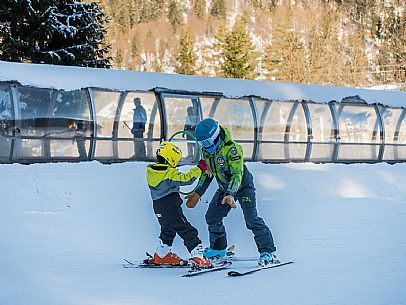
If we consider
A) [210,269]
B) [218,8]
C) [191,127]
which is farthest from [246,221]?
[218,8]

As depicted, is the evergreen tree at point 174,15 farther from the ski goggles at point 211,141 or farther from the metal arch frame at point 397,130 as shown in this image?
the ski goggles at point 211,141

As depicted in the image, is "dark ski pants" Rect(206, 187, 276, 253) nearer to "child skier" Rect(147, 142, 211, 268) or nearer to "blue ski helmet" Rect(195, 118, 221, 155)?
"child skier" Rect(147, 142, 211, 268)

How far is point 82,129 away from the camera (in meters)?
14.7

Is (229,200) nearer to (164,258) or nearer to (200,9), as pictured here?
(164,258)

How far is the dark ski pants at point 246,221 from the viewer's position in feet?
26.8

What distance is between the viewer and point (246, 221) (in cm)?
823

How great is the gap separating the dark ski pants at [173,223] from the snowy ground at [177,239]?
421 millimetres

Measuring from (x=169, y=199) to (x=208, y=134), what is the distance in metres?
0.92

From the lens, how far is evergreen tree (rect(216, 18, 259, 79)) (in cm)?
4962

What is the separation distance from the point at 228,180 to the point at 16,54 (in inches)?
662

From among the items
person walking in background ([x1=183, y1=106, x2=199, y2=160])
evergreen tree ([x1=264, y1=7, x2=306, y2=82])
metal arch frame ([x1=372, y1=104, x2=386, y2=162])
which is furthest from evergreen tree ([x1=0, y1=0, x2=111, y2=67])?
evergreen tree ([x1=264, y1=7, x2=306, y2=82])

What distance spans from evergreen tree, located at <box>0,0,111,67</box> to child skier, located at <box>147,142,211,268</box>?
635 inches

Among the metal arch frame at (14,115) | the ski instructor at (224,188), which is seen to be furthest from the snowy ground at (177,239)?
the metal arch frame at (14,115)

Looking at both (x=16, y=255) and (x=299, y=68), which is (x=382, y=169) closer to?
(x=16, y=255)
